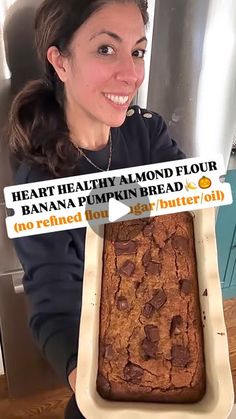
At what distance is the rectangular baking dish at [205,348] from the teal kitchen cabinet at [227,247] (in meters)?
0.28

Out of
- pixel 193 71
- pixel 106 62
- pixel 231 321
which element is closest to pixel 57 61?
pixel 106 62

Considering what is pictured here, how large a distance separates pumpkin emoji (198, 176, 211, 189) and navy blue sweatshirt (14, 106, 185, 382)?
5cm

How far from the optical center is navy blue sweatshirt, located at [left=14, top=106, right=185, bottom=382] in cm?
68

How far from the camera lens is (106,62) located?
603 mm

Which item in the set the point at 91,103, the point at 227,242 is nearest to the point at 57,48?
the point at 91,103

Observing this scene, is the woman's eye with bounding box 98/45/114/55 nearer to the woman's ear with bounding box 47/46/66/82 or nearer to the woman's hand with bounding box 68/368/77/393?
the woman's ear with bounding box 47/46/66/82

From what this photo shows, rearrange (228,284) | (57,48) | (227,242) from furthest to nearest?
(228,284), (227,242), (57,48)

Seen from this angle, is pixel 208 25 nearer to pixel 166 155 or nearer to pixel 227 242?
pixel 166 155

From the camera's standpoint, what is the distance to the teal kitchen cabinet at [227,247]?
0.99 m

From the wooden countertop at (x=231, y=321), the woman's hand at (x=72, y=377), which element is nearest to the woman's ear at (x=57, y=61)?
the woman's hand at (x=72, y=377)

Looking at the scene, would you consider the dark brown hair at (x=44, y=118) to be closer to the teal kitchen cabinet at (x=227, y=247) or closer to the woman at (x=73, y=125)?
the woman at (x=73, y=125)

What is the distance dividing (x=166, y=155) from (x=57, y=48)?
203 mm

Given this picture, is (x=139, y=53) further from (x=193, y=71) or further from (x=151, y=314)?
(x=151, y=314)

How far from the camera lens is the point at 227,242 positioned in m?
1.13
